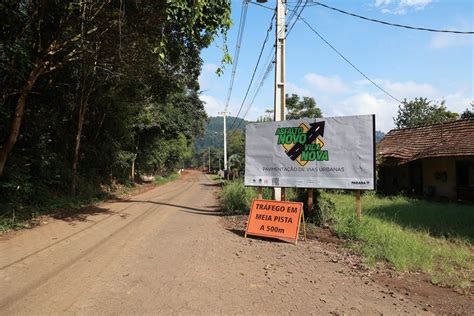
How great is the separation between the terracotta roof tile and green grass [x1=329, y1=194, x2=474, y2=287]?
5.53 meters

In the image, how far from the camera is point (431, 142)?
77.8ft

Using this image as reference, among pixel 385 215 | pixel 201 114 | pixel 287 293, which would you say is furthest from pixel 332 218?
pixel 201 114

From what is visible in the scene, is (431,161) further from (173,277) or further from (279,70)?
(173,277)

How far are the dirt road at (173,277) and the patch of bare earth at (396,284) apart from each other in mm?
62

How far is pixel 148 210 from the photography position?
15.9 m

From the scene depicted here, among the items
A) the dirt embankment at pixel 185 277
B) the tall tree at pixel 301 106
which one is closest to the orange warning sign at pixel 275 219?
the dirt embankment at pixel 185 277

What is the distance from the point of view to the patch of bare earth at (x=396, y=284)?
230 inches

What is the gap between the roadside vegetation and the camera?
7.86 metres

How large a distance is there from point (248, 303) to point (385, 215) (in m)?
10.9

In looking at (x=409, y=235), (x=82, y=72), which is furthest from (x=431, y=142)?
(x=82, y=72)

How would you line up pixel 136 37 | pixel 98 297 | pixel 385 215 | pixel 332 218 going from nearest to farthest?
pixel 98 297 < pixel 332 218 < pixel 136 37 < pixel 385 215

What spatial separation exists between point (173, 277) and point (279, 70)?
818 centimetres

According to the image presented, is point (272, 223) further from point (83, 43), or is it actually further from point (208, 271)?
point (83, 43)

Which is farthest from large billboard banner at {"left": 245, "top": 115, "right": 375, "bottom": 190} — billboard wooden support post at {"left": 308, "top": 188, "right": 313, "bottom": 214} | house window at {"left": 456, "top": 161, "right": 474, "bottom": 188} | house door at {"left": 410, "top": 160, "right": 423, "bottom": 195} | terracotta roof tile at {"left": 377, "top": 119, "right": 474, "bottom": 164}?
house door at {"left": 410, "top": 160, "right": 423, "bottom": 195}
